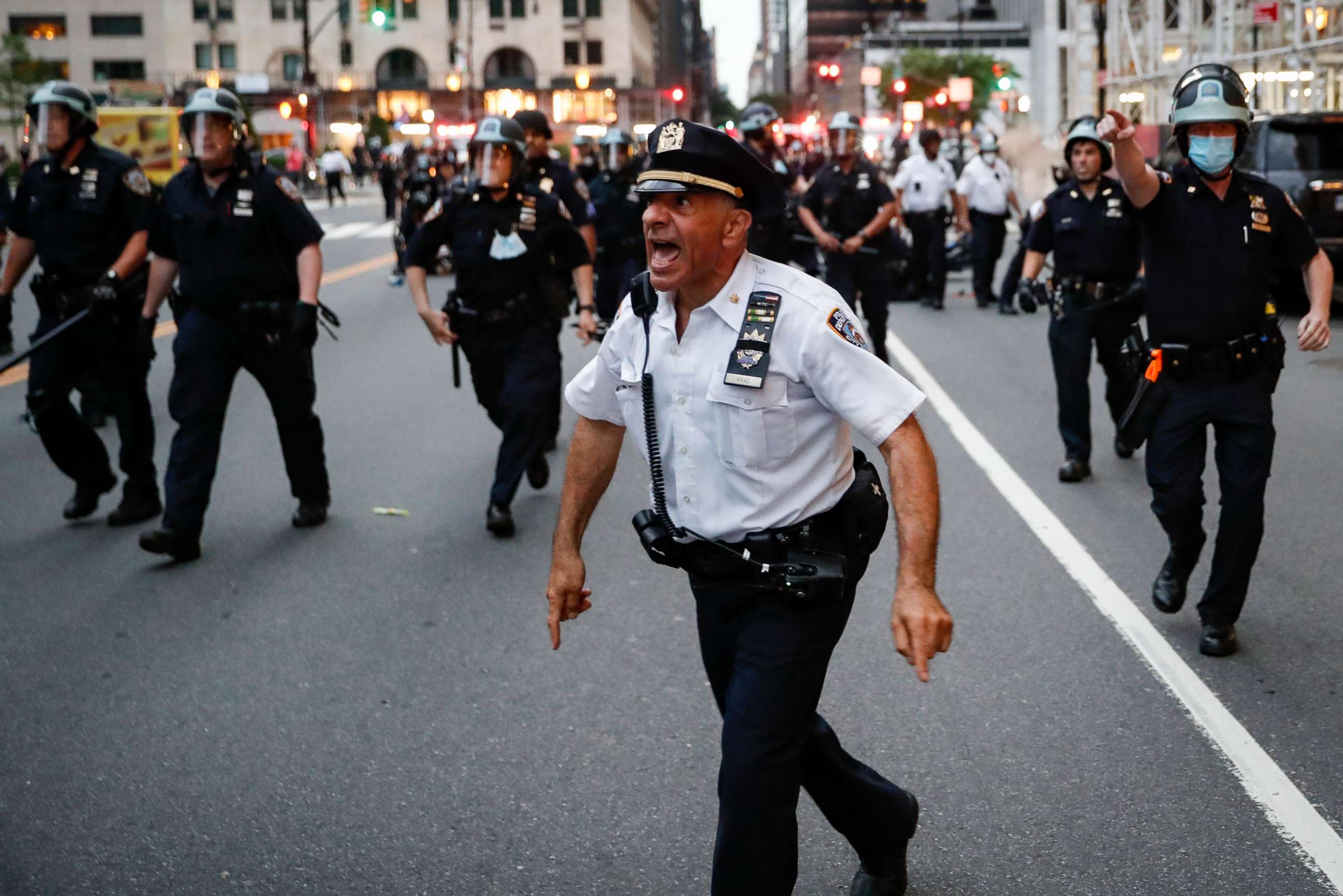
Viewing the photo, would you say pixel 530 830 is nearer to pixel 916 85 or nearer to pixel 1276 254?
pixel 1276 254

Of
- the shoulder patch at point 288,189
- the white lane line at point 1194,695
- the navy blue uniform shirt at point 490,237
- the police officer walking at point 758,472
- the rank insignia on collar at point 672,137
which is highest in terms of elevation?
the shoulder patch at point 288,189

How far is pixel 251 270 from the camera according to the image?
7148 millimetres

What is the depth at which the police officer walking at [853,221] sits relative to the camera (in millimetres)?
12398

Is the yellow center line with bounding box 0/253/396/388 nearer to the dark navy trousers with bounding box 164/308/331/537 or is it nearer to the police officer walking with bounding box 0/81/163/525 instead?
the police officer walking with bounding box 0/81/163/525

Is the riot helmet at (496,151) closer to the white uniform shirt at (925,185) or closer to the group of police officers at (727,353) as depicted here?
the group of police officers at (727,353)

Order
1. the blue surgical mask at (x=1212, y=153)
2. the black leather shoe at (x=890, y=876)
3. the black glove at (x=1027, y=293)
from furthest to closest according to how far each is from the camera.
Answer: the black glove at (x=1027, y=293), the blue surgical mask at (x=1212, y=153), the black leather shoe at (x=890, y=876)

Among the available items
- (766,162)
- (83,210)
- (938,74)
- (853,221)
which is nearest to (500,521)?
(83,210)

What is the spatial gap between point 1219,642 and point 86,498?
5541 millimetres

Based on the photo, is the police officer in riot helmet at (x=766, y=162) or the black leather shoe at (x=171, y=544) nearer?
the black leather shoe at (x=171, y=544)

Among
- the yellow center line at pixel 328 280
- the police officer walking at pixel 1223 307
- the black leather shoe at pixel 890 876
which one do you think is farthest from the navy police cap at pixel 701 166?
the yellow center line at pixel 328 280

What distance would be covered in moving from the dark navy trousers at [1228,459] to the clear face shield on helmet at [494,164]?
3487mm

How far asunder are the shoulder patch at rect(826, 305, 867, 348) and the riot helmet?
465 cm

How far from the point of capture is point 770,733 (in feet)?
10.4

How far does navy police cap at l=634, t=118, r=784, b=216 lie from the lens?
3.18 metres
